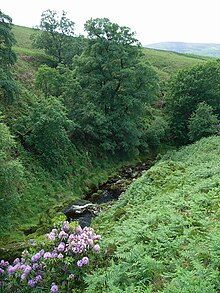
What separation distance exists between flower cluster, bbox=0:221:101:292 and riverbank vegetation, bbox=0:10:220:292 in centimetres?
60

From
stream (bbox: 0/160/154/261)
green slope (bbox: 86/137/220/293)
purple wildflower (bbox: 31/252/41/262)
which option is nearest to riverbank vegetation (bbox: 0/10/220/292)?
green slope (bbox: 86/137/220/293)

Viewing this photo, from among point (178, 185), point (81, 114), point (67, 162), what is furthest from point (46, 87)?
point (178, 185)

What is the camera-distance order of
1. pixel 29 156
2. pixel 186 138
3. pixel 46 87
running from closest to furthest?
1. pixel 29 156
2. pixel 46 87
3. pixel 186 138

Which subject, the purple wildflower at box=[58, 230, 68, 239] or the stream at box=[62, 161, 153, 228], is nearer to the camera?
the purple wildflower at box=[58, 230, 68, 239]

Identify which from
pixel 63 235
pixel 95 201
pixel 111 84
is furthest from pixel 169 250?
pixel 111 84

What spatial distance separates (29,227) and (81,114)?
1748cm

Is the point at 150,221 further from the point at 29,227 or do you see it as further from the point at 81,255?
the point at 29,227

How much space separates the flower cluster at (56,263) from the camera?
9617 mm

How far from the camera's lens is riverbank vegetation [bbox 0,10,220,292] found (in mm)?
9458

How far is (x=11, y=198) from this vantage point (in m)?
20.0

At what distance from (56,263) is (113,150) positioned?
102 feet

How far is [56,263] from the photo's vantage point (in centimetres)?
986

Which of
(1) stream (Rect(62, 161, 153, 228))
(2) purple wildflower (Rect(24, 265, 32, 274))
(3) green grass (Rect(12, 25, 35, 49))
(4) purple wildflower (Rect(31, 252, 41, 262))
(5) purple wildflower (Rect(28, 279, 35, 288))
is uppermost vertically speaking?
(3) green grass (Rect(12, 25, 35, 49))

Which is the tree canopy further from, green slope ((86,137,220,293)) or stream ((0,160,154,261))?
green slope ((86,137,220,293))
